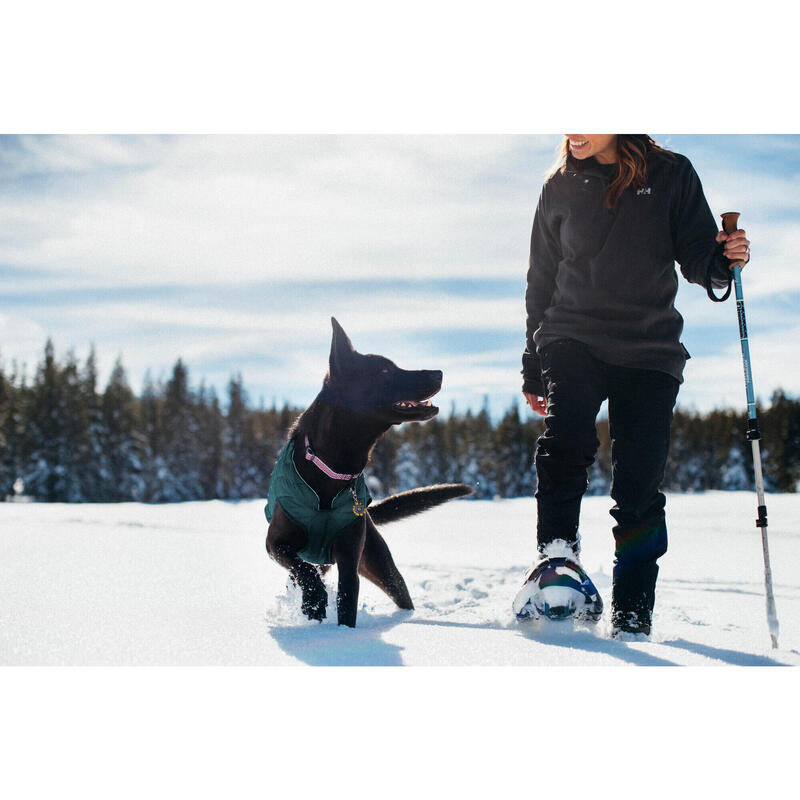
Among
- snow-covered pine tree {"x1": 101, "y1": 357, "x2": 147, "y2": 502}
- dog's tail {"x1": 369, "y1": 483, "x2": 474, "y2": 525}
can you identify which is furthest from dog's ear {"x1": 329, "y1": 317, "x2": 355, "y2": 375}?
snow-covered pine tree {"x1": 101, "y1": 357, "x2": 147, "y2": 502}

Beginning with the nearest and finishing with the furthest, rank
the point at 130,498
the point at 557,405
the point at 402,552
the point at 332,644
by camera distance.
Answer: the point at 332,644 < the point at 557,405 < the point at 402,552 < the point at 130,498

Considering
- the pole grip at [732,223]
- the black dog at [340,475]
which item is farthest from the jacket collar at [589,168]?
the black dog at [340,475]

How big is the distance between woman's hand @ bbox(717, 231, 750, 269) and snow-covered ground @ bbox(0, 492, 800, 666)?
1.37 m

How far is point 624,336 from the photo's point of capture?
2.61 metres

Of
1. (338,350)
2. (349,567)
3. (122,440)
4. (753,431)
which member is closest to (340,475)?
(349,567)

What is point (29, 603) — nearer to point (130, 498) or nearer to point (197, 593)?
point (197, 593)

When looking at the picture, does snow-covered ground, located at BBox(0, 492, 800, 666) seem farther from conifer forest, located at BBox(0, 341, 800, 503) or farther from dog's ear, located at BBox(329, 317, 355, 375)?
conifer forest, located at BBox(0, 341, 800, 503)

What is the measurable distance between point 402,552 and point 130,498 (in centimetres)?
3228

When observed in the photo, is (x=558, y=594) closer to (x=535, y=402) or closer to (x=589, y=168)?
(x=535, y=402)

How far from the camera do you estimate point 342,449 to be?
9.77 ft

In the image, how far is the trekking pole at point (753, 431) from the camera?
2240 mm

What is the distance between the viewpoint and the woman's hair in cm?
262

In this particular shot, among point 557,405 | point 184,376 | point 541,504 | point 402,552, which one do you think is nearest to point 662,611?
point 541,504

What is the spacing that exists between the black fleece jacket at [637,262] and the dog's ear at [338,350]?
3.12 feet
